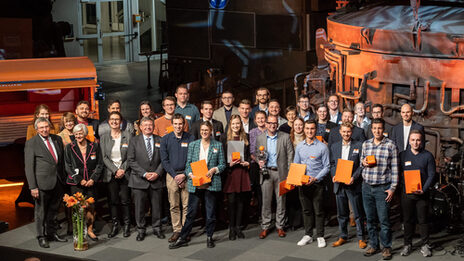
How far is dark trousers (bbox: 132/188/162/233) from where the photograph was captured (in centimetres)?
887

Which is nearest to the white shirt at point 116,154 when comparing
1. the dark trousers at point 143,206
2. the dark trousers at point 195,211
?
the dark trousers at point 143,206

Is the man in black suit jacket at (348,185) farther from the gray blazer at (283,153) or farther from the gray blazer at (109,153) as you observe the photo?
the gray blazer at (109,153)

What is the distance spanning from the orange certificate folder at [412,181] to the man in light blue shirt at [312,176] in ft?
3.24

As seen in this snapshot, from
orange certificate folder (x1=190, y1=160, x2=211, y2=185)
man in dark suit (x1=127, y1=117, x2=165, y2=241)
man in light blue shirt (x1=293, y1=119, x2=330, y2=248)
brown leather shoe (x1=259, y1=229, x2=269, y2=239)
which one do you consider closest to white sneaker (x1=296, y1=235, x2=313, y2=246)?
man in light blue shirt (x1=293, y1=119, x2=330, y2=248)

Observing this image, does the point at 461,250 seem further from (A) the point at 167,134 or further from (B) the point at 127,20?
(B) the point at 127,20

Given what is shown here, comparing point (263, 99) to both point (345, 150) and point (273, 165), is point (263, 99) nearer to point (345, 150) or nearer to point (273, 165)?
point (273, 165)

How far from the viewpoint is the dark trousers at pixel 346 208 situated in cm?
825

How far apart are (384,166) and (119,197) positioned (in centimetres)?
349

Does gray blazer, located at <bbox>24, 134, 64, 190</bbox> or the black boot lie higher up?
gray blazer, located at <bbox>24, 134, 64, 190</bbox>

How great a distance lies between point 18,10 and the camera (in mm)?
18047

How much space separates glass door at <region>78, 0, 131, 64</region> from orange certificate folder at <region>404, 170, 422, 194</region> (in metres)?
18.6

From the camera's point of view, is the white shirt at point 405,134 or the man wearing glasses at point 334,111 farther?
the man wearing glasses at point 334,111

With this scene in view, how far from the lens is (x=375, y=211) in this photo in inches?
316

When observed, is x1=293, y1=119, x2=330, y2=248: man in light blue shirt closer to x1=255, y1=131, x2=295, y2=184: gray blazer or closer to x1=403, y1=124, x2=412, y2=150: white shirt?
x1=255, y1=131, x2=295, y2=184: gray blazer
